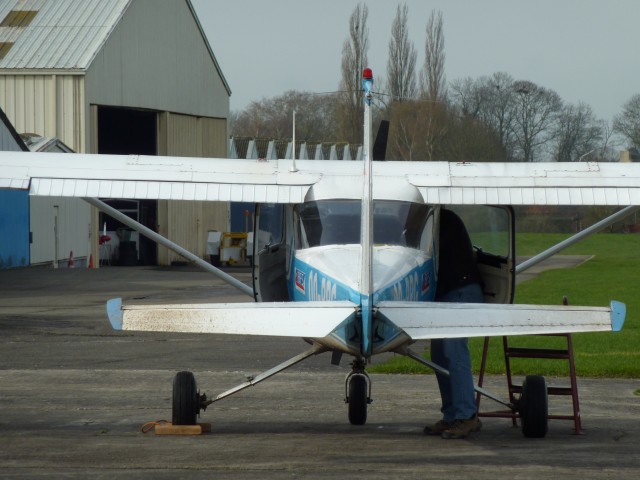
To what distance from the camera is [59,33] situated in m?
40.3

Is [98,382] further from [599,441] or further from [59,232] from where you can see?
[59,232]

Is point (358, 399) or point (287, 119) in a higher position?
point (287, 119)

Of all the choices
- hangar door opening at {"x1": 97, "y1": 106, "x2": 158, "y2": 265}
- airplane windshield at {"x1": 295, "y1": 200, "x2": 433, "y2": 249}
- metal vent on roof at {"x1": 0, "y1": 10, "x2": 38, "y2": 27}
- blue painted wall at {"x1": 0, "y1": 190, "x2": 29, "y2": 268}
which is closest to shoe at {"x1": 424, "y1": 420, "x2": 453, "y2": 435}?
airplane windshield at {"x1": 295, "y1": 200, "x2": 433, "y2": 249}

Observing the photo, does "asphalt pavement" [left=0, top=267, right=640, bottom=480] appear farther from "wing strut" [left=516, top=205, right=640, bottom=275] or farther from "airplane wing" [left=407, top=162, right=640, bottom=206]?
"airplane wing" [left=407, top=162, right=640, bottom=206]

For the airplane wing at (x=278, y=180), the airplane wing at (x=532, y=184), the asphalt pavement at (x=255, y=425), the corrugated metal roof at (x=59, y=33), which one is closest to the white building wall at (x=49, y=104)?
the corrugated metal roof at (x=59, y=33)

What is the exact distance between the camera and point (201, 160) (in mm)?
9562

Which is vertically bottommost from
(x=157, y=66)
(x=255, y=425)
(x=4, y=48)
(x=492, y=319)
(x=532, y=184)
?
(x=255, y=425)

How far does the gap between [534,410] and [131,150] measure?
1571 inches

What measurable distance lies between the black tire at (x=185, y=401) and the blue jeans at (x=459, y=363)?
1931mm

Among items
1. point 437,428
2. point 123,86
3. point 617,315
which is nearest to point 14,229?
point 123,86

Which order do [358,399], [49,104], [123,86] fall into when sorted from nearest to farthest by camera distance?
[358,399] < [49,104] < [123,86]

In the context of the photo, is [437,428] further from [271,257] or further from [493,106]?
[493,106]

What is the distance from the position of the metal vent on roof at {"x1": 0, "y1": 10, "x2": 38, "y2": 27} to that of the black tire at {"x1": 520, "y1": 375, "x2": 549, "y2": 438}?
35.3 meters

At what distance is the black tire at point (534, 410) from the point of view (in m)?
9.16
